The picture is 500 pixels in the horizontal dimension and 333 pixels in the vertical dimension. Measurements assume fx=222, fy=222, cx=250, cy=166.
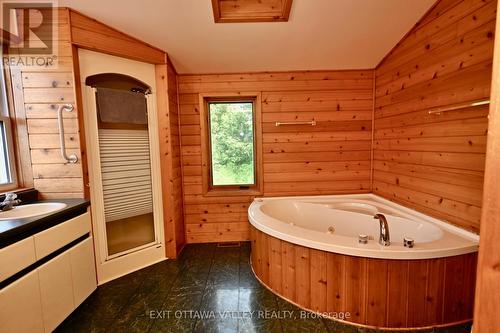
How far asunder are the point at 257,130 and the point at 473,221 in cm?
216

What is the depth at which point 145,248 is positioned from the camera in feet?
7.94

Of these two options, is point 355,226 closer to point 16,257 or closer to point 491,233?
point 491,233

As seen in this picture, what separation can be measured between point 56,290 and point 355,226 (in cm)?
262

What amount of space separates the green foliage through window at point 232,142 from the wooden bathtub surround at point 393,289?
157 centimetres

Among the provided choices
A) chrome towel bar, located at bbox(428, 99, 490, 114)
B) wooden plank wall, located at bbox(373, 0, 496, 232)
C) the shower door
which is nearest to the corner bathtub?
wooden plank wall, located at bbox(373, 0, 496, 232)

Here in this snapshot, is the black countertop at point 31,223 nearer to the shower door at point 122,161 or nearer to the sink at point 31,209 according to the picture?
the sink at point 31,209

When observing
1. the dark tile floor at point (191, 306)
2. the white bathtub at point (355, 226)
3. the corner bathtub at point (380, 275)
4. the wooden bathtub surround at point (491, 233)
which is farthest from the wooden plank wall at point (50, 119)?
the wooden bathtub surround at point (491, 233)

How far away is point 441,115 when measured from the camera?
1.87m

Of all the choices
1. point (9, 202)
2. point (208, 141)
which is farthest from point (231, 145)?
point (9, 202)

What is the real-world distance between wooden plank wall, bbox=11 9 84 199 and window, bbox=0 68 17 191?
7 centimetres

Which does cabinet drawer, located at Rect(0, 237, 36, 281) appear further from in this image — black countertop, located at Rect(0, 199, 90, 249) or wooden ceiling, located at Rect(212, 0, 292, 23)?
wooden ceiling, located at Rect(212, 0, 292, 23)

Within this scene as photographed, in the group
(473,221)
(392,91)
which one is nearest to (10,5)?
(392,91)

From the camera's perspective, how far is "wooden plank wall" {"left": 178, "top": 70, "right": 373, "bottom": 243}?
279 centimetres

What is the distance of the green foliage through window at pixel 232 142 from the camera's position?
2.95m
